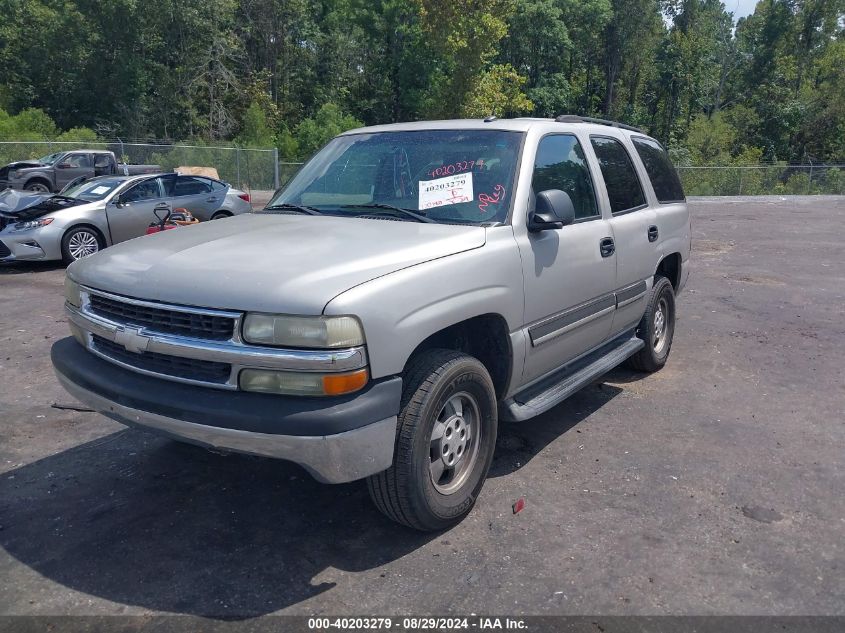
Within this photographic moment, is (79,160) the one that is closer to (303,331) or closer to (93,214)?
(93,214)

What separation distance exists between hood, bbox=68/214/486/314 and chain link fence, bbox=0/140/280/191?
2531 centimetres

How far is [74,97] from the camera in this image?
44.5 m

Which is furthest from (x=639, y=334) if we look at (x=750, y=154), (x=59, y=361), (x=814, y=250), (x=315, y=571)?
(x=750, y=154)

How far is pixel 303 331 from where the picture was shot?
305 cm

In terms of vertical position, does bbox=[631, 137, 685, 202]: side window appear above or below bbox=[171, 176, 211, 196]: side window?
above

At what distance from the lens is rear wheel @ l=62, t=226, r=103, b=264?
461 inches

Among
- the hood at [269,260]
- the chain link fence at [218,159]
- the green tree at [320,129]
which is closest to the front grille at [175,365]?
the hood at [269,260]

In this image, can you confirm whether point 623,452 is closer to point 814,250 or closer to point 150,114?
point 814,250

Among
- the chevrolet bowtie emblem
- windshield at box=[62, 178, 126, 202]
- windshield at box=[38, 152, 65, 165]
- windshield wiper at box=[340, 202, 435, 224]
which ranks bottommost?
windshield at box=[38, 152, 65, 165]

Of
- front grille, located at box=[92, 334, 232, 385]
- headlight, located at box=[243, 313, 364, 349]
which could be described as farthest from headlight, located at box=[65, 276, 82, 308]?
headlight, located at box=[243, 313, 364, 349]

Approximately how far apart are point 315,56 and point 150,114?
11.5m

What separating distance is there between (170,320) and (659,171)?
4560 mm

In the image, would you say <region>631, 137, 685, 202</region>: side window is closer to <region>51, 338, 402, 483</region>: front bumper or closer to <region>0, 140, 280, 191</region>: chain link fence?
<region>51, 338, 402, 483</region>: front bumper

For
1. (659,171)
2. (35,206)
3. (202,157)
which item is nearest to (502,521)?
(659,171)
